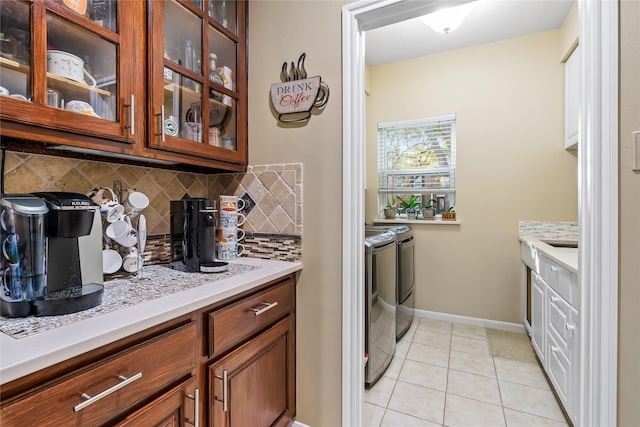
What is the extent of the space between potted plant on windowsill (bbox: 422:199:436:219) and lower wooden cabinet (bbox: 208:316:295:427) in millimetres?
2185

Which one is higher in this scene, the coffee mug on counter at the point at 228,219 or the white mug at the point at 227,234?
the coffee mug on counter at the point at 228,219

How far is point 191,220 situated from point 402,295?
6.46ft

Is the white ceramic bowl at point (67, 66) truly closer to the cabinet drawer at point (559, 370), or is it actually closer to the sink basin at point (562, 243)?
the cabinet drawer at point (559, 370)

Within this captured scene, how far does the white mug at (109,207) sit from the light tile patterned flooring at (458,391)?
1.50 meters

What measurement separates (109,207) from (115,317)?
0.55 meters

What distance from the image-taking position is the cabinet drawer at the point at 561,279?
1.45 meters

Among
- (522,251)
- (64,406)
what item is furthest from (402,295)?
(64,406)

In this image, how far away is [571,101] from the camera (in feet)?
7.77

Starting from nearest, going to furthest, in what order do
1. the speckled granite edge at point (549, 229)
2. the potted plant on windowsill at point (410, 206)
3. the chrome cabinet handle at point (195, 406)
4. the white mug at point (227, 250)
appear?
the chrome cabinet handle at point (195, 406), the white mug at point (227, 250), the speckled granite edge at point (549, 229), the potted plant on windowsill at point (410, 206)

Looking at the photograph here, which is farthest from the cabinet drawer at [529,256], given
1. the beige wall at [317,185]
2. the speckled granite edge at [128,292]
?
the speckled granite edge at [128,292]

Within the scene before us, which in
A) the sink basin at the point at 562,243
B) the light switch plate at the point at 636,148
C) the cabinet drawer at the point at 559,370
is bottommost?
the cabinet drawer at the point at 559,370

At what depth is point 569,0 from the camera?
87.1 inches

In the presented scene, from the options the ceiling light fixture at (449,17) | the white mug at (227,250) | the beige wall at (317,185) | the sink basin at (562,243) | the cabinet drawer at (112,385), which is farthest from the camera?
the sink basin at (562,243)

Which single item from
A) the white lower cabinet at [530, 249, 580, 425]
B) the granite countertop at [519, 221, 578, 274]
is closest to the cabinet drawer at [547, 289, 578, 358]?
the white lower cabinet at [530, 249, 580, 425]
